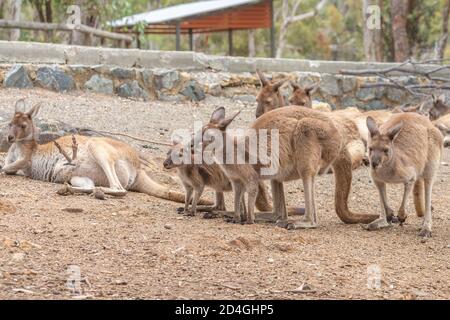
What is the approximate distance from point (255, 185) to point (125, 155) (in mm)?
1863

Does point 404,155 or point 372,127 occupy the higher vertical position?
point 372,127

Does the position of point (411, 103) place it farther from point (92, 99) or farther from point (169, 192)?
point (169, 192)

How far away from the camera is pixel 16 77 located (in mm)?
11688

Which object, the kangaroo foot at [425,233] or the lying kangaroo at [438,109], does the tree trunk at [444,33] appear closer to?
the lying kangaroo at [438,109]

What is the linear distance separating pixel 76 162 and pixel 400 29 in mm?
14727

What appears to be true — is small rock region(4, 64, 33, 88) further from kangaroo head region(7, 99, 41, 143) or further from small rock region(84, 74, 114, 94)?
kangaroo head region(7, 99, 41, 143)

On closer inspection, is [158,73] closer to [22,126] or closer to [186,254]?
[22,126]

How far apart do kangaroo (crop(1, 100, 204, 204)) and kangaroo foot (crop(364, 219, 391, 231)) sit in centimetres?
197

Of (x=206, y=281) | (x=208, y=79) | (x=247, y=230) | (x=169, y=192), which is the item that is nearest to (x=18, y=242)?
(x=206, y=281)

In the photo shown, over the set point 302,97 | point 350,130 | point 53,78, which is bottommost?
point 350,130

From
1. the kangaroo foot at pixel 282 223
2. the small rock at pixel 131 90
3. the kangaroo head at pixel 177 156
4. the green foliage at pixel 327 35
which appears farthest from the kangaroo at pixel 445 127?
the green foliage at pixel 327 35

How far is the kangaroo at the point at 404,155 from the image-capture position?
291 inches

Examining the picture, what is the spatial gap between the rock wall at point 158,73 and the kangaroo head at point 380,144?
569 cm

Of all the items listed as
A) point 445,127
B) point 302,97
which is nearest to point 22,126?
point 302,97
